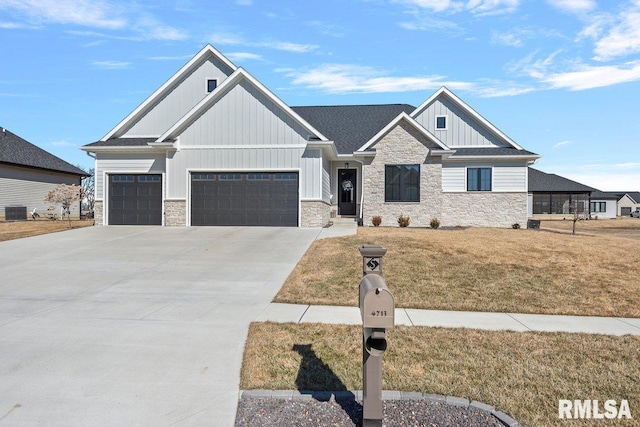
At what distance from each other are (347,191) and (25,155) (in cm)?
2611

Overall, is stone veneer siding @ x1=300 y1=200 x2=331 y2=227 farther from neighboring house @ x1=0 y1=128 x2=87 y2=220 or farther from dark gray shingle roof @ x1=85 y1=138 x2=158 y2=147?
neighboring house @ x1=0 y1=128 x2=87 y2=220

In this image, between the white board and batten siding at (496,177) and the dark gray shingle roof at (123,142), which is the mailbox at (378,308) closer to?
the dark gray shingle roof at (123,142)

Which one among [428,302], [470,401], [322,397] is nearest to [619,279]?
[428,302]

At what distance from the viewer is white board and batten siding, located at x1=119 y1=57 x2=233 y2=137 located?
22656 mm

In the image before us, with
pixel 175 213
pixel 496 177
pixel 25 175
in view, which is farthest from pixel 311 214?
pixel 25 175

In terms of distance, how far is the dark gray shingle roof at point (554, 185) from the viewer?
46344 millimetres

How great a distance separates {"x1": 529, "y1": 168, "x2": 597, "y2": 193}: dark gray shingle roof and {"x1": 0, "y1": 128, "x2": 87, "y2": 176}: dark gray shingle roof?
47442 mm

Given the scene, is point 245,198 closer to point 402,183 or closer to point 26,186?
point 402,183

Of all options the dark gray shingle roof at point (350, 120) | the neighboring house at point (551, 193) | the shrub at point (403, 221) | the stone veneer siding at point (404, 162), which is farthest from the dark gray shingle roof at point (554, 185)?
the shrub at point (403, 221)

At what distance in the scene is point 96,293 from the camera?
335 inches

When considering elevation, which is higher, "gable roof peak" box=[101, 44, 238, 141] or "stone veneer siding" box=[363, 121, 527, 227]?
"gable roof peak" box=[101, 44, 238, 141]

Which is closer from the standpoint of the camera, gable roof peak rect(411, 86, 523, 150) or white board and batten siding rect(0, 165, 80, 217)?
gable roof peak rect(411, 86, 523, 150)

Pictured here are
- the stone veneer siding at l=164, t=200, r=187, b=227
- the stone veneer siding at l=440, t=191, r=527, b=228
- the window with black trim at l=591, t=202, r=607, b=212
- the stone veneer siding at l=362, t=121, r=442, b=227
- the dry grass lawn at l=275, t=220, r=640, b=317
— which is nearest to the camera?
the dry grass lawn at l=275, t=220, r=640, b=317

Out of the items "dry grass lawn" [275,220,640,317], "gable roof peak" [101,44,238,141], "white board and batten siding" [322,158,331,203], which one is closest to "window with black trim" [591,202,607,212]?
"white board and batten siding" [322,158,331,203]
